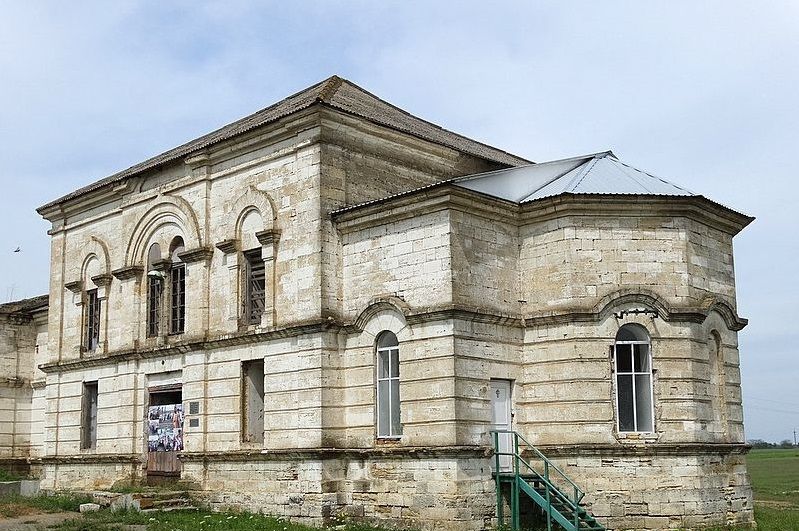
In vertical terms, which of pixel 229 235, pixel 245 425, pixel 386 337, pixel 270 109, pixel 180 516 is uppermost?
pixel 270 109

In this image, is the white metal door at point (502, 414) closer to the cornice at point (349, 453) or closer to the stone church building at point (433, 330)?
the stone church building at point (433, 330)

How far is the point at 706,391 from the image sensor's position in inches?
703

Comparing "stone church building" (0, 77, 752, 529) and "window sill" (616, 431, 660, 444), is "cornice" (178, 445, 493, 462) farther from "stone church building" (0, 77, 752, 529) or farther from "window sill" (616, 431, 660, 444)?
"window sill" (616, 431, 660, 444)

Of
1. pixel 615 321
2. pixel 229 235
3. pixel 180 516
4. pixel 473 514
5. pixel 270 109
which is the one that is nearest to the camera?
pixel 473 514

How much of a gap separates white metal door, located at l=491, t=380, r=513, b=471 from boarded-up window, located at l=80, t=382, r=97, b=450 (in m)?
12.8

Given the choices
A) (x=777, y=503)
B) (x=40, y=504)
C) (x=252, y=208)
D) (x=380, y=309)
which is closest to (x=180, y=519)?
(x=40, y=504)

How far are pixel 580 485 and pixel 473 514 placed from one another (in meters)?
2.14

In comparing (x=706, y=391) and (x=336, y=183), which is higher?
(x=336, y=183)

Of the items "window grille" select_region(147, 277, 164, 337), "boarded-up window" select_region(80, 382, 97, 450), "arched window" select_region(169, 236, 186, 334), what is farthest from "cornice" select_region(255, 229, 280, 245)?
"boarded-up window" select_region(80, 382, 97, 450)

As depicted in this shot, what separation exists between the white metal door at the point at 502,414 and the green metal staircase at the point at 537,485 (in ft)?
0.06

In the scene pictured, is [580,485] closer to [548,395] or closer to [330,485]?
[548,395]

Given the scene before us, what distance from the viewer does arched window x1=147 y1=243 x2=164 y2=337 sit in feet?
77.0

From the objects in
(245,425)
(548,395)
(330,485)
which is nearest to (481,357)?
(548,395)

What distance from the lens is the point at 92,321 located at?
85.7 ft
